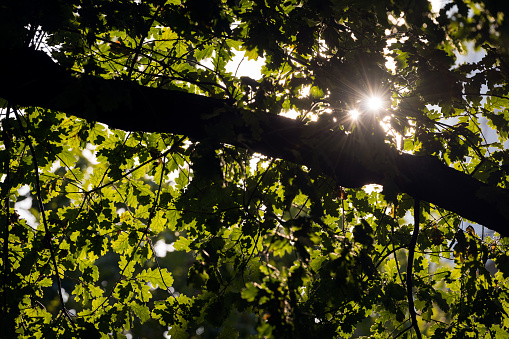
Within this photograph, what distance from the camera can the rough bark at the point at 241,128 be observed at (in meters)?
2.48

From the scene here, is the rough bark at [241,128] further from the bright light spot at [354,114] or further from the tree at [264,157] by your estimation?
the bright light spot at [354,114]

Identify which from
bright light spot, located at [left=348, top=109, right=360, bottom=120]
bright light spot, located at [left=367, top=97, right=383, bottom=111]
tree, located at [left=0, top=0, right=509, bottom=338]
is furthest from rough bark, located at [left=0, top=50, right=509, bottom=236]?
bright light spot, located at [left=367, top=97, right=383, bottom=111]

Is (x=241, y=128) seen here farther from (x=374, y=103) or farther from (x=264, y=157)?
(x=374, y=103)

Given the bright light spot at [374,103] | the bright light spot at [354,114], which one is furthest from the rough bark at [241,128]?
the bright light spot at [374,103]

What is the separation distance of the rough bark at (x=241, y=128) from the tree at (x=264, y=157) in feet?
0.04

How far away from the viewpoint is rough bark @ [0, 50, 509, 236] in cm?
248

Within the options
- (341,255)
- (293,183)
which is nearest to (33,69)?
(293,183)

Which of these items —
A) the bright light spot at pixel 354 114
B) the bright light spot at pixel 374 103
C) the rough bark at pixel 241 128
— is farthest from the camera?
the bright light spot at pixel 374 103

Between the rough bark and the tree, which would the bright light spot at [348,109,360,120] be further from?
the rough bark

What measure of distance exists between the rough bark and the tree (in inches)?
0.5

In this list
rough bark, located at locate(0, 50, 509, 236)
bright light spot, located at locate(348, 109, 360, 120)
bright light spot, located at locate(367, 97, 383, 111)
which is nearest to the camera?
rough bark, located at locate(0, 50, 509, 236)

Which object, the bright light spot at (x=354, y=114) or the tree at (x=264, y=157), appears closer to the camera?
the tree at (x=264, y=157)

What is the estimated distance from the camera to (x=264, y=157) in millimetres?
3393

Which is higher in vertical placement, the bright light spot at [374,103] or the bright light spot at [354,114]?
the bright light spot at [374,103]
